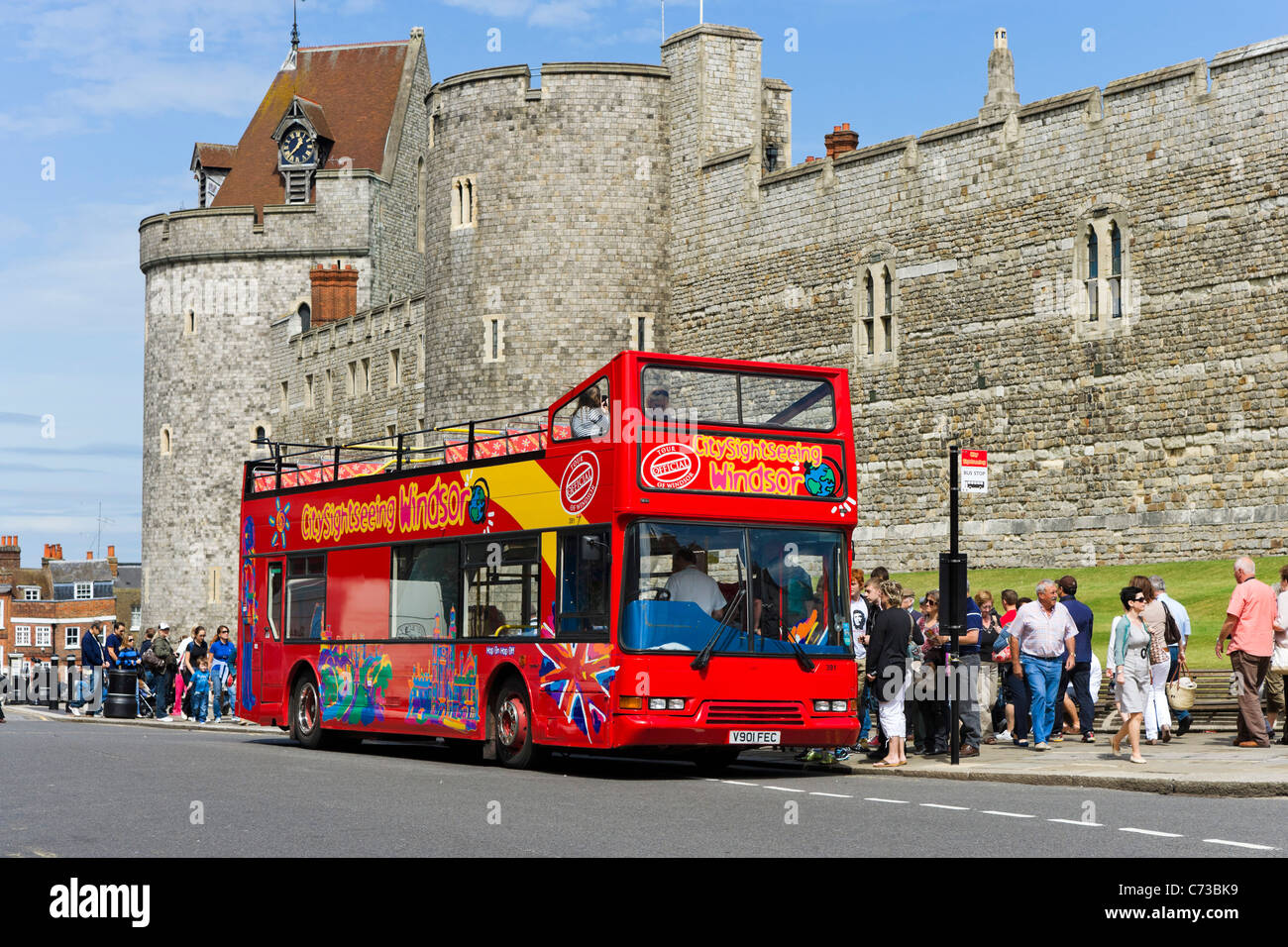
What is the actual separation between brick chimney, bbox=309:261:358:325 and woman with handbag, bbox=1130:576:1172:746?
130 ft

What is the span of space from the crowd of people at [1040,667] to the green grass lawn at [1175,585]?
368cm

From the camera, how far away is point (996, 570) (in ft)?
101

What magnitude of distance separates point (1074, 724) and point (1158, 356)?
36.2ft

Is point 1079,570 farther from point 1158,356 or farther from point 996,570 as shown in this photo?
point 1158,356

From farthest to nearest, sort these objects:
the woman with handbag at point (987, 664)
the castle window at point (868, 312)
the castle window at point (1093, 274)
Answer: the castle window at point (868, 312) < the castle window at point (1093, 274) < the woman with handbag at point (987, 664)

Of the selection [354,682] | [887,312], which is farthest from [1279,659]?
[887,312]

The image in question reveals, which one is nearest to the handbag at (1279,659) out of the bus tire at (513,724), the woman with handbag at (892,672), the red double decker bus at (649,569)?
the woman with handbag at (892,672)

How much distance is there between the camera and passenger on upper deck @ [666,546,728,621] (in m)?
14.9

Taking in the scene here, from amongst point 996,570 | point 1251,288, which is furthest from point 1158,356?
point 996,570

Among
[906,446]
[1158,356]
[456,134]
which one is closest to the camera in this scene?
[1158,356]

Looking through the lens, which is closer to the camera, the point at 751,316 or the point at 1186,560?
the point at 1186,560

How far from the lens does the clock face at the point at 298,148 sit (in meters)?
57.4

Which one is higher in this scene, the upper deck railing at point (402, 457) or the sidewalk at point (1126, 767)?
the upper deck railing at point (402, 457)

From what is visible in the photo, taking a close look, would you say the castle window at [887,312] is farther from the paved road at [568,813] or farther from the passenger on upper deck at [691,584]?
the passenger on upper deck at [691,584]
